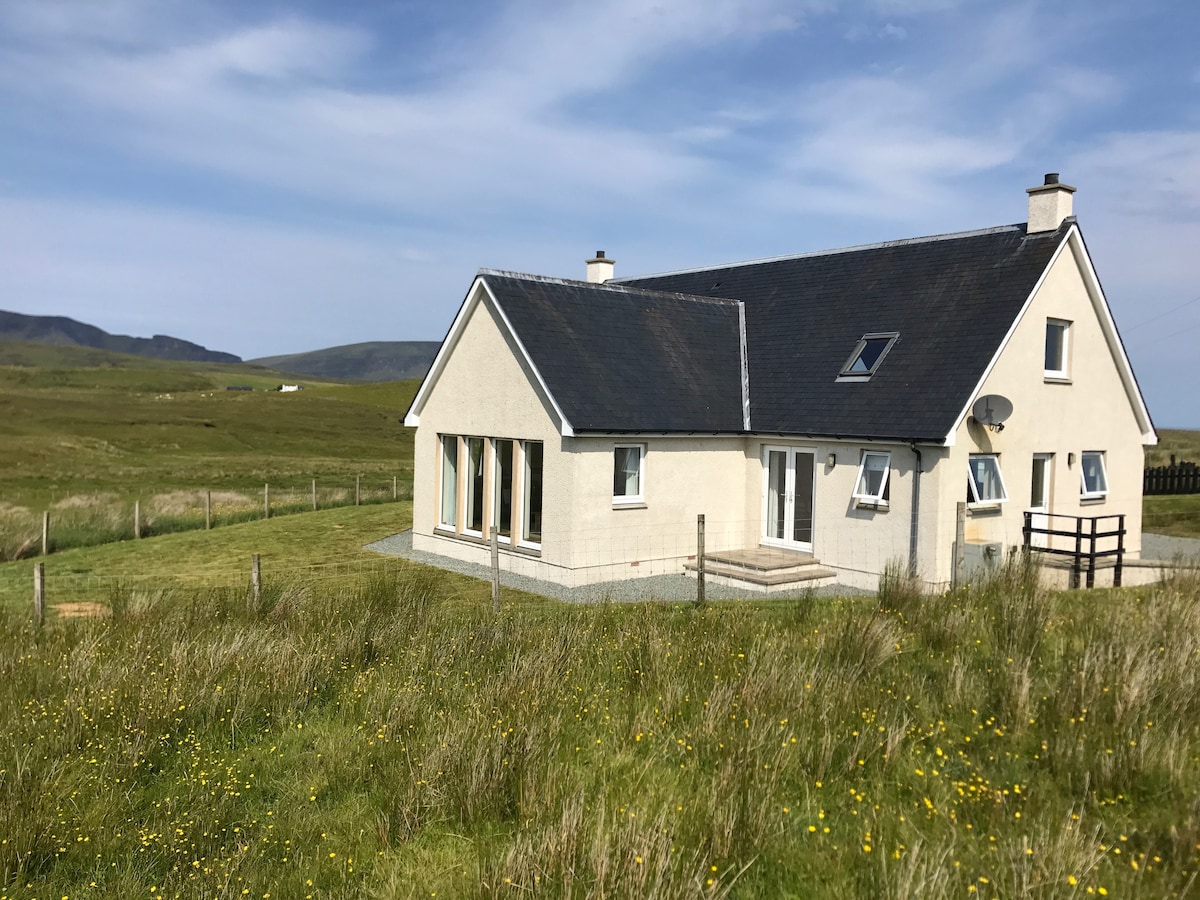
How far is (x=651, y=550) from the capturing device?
19656 mm

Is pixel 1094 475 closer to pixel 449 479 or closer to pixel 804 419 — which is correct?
pixel 804 419

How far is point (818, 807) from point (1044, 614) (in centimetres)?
A: 520

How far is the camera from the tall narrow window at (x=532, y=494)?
19.9 meters

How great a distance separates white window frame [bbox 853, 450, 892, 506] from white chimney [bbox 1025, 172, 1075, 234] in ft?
19.9

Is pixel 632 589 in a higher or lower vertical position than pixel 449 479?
lower

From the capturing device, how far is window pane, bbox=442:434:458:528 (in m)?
22.6

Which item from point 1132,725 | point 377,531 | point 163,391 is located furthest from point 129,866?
point 163,391

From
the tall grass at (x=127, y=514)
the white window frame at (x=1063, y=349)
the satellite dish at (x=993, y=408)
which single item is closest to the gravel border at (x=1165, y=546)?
the white window frame at (x=1063, y=349)

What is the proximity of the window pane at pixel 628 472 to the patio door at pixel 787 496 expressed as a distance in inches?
127

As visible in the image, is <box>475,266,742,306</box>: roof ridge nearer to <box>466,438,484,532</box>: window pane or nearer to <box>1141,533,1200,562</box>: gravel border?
<box>466,438,484,532</box>: window pane

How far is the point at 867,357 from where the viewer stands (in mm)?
20078

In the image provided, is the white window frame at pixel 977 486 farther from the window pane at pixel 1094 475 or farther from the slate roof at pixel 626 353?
the slate roof at pixel 626 353

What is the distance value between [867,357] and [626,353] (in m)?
5.26

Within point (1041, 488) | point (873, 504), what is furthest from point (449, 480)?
point (1041, 488)
